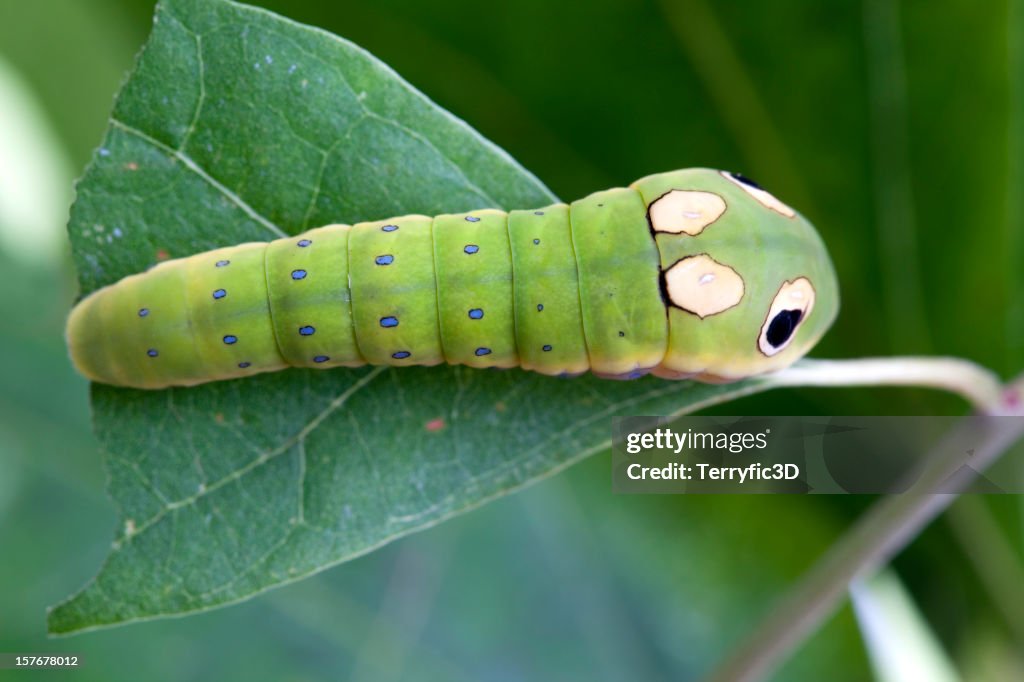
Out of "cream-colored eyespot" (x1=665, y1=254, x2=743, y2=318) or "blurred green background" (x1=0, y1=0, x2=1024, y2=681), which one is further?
"blurred green background" (x1=0, y1=0, x2=1024, y2=681)

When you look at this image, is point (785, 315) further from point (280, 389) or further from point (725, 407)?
point (280, 389)

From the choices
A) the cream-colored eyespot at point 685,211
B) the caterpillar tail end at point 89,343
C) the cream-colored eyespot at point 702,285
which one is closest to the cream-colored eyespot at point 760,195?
the cream-colored eyespot at point 685,211

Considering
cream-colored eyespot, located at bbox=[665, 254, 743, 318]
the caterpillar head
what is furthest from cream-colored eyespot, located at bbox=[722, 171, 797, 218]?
cream-colored eyespot, located at bbox=[665, 254, 743, 318]

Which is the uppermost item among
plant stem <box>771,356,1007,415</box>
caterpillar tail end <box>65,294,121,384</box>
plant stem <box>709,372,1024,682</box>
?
caterpillar tail end <box>65,294,121,384</box>

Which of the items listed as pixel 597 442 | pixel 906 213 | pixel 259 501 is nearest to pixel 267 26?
pixel 259 501

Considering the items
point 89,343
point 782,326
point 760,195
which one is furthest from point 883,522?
point 89,343

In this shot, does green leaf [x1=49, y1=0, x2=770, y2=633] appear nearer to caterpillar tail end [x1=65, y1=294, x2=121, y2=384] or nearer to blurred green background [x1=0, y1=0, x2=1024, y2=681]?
caterpillar tail end [x1=65, y1=294, x2=121, y2=384]

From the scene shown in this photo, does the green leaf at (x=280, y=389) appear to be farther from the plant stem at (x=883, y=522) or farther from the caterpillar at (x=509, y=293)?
the plant stem at (x=883, y=522)
